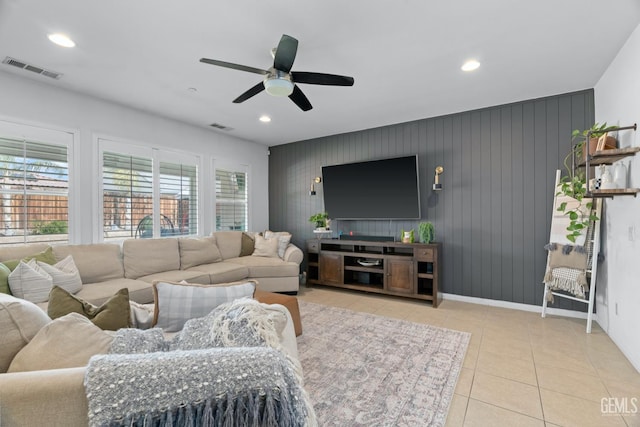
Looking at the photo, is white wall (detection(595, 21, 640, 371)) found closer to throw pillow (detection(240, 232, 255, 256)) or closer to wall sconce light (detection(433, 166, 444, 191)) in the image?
wall sconce light (detection(433, 166, 444, 191))

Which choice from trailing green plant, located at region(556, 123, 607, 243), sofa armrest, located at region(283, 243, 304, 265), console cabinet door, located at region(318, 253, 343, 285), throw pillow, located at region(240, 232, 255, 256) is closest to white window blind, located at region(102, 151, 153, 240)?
throw pillow, located at region(240, 232, 255, 256)

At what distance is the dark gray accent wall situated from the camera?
344 cm

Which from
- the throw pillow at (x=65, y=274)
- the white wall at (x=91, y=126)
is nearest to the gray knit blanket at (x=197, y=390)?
the throw pillow at (x=65, y=274)

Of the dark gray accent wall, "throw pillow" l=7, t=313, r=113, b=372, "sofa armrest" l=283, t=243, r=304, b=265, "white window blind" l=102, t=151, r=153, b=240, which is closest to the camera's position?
"throw pillow" l=7, t=313, r=113, b=372

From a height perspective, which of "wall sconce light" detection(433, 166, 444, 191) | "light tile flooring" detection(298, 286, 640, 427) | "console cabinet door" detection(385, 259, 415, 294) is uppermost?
"wall sconce light" detection(433, 166, 444, 191)

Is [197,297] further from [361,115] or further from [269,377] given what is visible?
[361,115]

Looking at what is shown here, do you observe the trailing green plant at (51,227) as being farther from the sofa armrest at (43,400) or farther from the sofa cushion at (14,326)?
the sofa armrest at (43,400)

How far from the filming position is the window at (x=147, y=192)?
3.67 metres

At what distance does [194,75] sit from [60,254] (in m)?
2.27

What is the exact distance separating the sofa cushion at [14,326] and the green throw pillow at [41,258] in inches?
81.7

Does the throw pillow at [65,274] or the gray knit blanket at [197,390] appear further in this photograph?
the throw pillow at [65,274]

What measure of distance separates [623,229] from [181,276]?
4400 millimetres

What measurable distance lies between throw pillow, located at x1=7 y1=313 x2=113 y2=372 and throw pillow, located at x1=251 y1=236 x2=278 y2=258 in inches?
141

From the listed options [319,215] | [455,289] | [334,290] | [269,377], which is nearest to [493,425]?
[269,377]
